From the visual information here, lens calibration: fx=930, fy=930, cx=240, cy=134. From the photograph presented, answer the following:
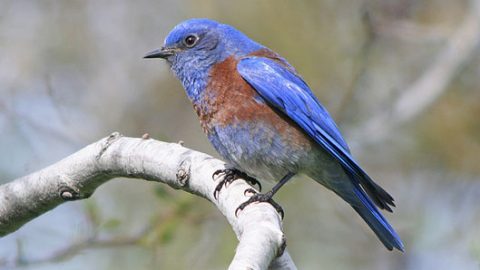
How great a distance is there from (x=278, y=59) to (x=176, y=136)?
12.0 feet


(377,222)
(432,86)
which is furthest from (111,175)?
(432,86)

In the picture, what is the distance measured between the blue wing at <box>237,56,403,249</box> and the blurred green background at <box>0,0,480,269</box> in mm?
1612

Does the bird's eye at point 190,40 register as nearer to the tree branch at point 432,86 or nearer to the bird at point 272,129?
the bird at point 272,129

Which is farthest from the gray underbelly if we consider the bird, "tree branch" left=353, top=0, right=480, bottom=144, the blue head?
"tree branch" left=353, top=0, right=480, bottom=144

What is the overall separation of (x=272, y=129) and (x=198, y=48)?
0.91 m

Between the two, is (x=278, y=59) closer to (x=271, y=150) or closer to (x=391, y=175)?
(x=271, y=150)

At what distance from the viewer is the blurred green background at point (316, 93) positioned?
7.86 metres

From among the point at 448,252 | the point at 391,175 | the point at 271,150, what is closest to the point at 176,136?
the point at 391,175

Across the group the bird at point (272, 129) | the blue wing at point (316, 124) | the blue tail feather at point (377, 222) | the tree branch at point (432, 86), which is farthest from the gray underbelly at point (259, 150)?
the tree branch at point (432, 86)

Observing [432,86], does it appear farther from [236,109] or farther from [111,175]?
[111,175]

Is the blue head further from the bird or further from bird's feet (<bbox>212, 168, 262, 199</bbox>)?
bird's feet (<bbox>212, 168, 262, 199</bbox>)

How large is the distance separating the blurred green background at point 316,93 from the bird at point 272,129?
151 centimetres

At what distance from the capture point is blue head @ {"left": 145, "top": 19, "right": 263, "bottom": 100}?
5.98 metres

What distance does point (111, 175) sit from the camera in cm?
468
